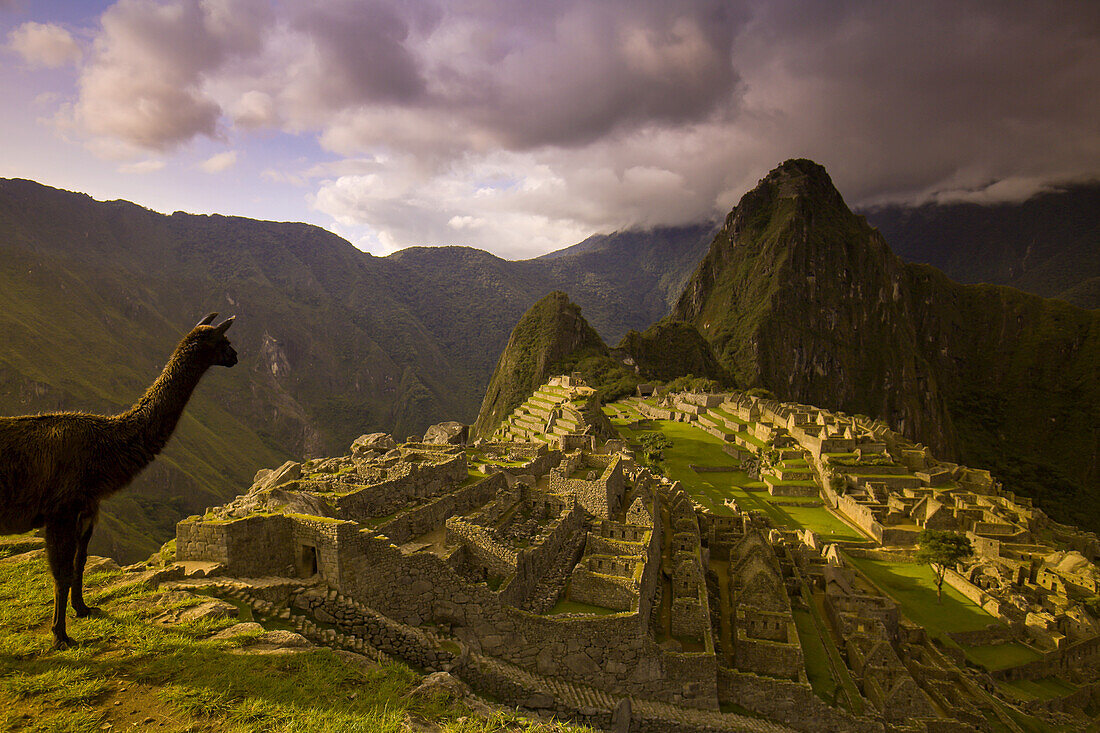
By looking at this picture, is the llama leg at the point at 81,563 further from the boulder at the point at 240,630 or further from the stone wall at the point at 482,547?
the stone wall at the point at 482,547

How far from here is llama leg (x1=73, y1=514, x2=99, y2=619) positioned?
6447mm

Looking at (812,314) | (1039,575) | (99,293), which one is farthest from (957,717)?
(812,314)

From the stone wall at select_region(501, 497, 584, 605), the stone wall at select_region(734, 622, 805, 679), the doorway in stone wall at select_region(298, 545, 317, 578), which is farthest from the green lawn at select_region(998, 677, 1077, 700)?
Answer: the doorway in stone wall at select_region(298, 545, 317, 578)

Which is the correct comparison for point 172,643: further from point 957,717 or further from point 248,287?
point 248,287

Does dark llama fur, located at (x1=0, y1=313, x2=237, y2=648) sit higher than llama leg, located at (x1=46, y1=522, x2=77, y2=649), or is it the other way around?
dark llama fur, located at (x1=0, y1=313, x2=237, y2=648)

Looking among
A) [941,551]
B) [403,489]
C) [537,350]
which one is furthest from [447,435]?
[537,350]

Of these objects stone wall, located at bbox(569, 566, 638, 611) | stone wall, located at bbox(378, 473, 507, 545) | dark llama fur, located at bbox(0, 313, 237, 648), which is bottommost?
stone wall, located at bbox(569, 566, 638, 611)

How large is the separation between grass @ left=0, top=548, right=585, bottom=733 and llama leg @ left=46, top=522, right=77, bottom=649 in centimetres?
23

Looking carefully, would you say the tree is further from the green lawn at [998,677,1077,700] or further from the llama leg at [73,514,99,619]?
the llama leg at [73,514,99,619]

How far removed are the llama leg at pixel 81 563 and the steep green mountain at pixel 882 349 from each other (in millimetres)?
163288

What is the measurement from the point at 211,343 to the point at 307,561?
4.70 m

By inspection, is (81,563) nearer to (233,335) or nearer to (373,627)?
(373,627)

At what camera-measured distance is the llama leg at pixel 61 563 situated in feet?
20.0

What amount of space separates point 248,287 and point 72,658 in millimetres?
166339
